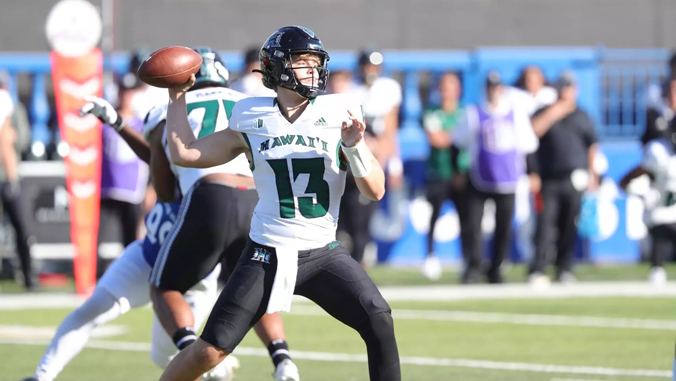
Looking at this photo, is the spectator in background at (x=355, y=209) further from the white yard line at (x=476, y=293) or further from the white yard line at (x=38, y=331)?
the white yard line at (x=38, y=331)

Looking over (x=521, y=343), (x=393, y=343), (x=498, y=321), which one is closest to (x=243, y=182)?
(x=393, y=343)

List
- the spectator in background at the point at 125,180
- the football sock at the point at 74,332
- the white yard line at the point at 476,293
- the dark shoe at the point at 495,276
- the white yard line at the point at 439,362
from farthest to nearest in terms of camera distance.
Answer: the dark shoe at the point at 495,276, the spectator in background at the point at 125,180, the white yard line at the point at 476,293, the white yard line at the point at 439,362, the football sock at the point at 74,332

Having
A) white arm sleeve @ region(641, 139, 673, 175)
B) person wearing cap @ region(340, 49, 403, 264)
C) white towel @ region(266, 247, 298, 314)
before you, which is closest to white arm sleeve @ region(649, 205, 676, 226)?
white arm sleeve @ region(641, 139, 673, 175)

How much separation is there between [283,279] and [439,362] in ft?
9.85

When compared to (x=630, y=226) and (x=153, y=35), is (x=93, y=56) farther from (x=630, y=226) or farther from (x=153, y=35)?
(x=153, y=35)

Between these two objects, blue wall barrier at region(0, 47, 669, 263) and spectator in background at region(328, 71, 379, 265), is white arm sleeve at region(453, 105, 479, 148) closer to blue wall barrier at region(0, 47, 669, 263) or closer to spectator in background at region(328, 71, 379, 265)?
spectator in background at region(328, 71, 379, 265)

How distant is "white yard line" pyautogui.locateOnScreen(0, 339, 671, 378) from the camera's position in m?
7.56

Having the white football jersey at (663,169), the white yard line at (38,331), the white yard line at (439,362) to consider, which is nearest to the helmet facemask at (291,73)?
the white yard line at (439,362)

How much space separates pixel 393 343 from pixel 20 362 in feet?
12.4

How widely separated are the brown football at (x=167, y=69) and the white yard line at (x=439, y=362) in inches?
126

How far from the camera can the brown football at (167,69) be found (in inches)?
216

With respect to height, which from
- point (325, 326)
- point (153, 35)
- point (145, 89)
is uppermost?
point (153, 35)

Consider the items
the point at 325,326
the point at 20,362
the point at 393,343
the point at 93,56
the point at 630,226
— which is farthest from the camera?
the point at 630,226

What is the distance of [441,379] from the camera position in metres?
7.37
